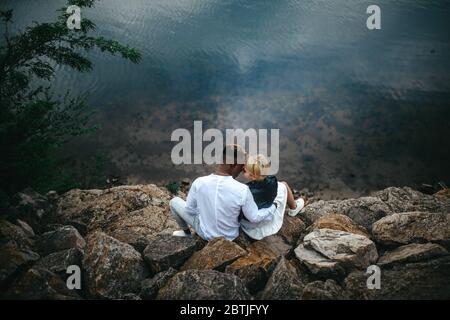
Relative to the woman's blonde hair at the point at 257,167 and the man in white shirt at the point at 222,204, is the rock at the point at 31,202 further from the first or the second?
the woman's blonde hair at the point at 257,167

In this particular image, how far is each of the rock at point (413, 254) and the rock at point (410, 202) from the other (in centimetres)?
236

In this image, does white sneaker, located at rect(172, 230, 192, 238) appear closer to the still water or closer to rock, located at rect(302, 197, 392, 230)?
rock, located at rect(302, 197, 392, 230)

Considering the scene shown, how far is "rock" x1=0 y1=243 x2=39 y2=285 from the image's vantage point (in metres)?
4.26

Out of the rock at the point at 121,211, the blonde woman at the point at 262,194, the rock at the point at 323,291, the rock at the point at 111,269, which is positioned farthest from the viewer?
the rock at the point at 121,211

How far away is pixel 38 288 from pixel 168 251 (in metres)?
1.46

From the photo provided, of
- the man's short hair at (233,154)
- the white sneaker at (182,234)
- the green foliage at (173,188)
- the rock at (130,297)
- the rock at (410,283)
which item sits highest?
→ the man's short hair at (233,154)

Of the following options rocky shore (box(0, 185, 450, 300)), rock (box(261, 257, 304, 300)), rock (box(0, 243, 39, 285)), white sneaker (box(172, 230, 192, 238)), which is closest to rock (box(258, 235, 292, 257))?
rocky shore (box(0, 185, 450, 300))

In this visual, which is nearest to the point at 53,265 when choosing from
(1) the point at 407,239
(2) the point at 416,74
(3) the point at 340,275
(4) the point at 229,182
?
(4) the point at 229,182

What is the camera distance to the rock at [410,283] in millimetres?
3949

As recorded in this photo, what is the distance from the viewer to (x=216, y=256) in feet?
15.1

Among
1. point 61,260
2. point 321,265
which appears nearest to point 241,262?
point 321,265

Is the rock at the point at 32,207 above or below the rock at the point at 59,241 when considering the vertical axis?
above

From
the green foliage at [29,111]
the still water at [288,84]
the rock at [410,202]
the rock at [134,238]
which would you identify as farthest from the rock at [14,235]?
the still water at [288,84]

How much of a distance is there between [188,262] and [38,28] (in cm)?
489
